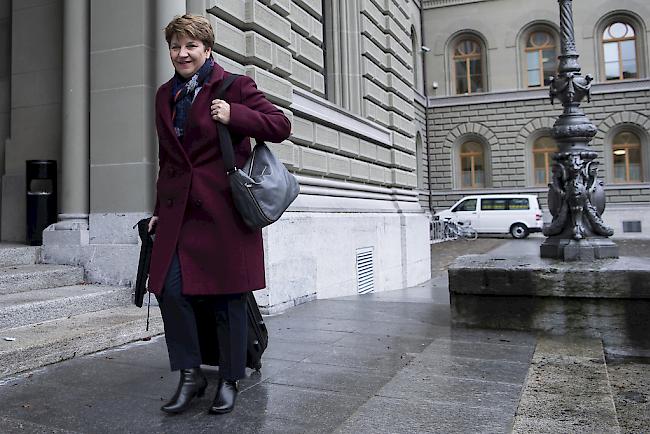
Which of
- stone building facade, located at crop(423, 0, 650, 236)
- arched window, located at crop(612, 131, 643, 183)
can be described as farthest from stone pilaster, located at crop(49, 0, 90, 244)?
arched window, located at crop(612, 131, 643, 183)

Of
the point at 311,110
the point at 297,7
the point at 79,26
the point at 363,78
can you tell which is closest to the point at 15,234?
the point at 79,26

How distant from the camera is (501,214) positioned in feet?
78.5

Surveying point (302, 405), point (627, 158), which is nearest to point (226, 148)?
point (302, 405)

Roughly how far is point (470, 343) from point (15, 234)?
5148 mm

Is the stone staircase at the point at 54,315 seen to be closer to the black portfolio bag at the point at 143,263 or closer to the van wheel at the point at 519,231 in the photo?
the black portfolio bag at the point at 143,263

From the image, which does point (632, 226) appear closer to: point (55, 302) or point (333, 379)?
point (333, 379)

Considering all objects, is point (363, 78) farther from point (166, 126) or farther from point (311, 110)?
point (166, 126)

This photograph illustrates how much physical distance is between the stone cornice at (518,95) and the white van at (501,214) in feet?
20.3

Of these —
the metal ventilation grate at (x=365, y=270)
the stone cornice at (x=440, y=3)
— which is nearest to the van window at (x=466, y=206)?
the stone cornice at (x=440, y=3)

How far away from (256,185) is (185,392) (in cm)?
107

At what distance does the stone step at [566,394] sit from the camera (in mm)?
2482

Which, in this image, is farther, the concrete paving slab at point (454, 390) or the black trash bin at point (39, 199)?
the black trash bin at point (39, 199)

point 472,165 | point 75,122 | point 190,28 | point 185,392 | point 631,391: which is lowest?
point 631,391

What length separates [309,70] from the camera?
7.74m
